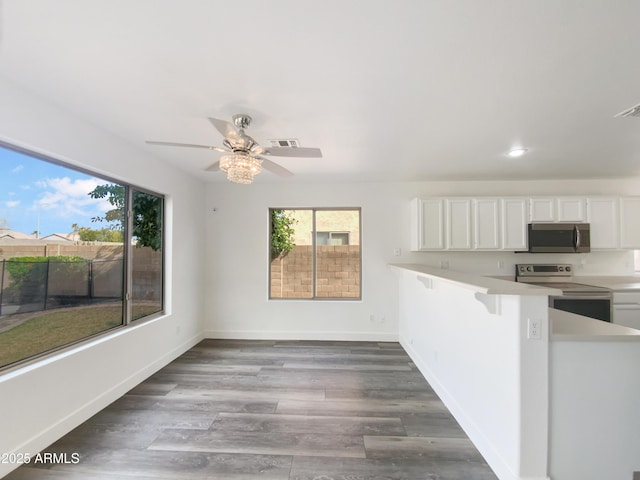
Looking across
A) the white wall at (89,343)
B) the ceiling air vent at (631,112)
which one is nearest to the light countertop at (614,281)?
the ceiling air vent at (631,112)

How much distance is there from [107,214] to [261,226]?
2.02m

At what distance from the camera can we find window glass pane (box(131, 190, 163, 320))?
3.00m

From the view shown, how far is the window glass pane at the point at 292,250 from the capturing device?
4.38 meters

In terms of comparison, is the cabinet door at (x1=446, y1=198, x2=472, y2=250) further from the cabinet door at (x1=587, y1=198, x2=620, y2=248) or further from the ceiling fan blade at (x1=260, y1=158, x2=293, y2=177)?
the ceiling fan blade at (x1=260, y1=158, x2=293, y2=177)

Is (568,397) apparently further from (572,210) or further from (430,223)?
(572,210)

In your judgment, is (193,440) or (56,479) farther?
(193,440)

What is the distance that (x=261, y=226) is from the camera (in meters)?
4.31

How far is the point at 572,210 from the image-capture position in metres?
3.73

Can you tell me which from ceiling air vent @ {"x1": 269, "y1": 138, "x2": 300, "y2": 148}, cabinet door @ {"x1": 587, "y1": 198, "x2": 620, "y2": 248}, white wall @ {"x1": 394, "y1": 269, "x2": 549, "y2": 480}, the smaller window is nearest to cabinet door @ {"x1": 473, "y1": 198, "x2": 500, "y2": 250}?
cabinet door @ {"x1": 587, "y1": 198, "x2": 620, "y2": 248}

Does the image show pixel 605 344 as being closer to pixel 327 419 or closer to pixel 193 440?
pixel 327 419

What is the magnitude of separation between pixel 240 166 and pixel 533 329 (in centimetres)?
207

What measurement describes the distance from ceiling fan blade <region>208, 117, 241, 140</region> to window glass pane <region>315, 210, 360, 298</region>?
8.53 ft

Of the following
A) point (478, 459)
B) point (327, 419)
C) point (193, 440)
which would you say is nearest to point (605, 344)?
point (478, 459)

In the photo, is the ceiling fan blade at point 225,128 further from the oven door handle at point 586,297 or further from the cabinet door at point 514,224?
the oven door handle at point 586,297
